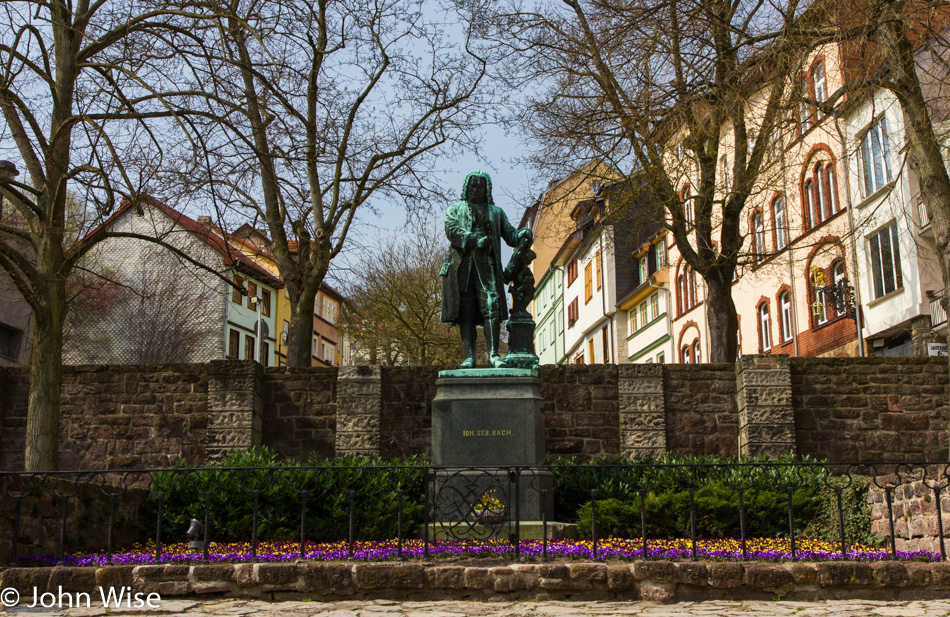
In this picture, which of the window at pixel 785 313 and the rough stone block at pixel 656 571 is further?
the window at pixel 785 313

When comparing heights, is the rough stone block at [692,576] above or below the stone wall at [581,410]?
below

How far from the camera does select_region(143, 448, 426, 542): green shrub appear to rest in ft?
32.2

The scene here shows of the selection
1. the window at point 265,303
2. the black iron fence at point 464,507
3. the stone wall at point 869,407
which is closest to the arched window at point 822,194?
the stone wall at point 869,407

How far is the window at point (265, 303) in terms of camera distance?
144ft

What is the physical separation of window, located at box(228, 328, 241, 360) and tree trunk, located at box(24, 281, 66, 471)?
90.5ft

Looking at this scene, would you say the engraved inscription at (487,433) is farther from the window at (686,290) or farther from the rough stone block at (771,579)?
the window at (686,290)

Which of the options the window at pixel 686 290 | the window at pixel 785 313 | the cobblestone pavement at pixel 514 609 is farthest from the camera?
the window at pixel 686 290

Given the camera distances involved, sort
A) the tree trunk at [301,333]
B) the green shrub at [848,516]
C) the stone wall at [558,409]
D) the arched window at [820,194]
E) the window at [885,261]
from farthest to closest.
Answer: the arched window at [820,194]
the window at [885,261]
the tree trunk at [301,333]
the stone wall at [558,409]
the green shrub at [848,516]

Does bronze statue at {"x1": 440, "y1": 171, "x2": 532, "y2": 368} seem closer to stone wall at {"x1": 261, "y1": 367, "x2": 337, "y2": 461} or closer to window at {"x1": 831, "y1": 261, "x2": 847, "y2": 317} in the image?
stone wall at {"x1": 261, "y1": 367, "x2": 337, "y2": 461}

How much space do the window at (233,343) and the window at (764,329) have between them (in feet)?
69.8

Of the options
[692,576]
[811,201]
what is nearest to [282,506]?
[692,576]

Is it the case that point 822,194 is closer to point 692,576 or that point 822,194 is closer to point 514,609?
point 692,576

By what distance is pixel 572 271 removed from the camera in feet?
169

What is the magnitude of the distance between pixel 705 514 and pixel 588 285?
3760 cm
